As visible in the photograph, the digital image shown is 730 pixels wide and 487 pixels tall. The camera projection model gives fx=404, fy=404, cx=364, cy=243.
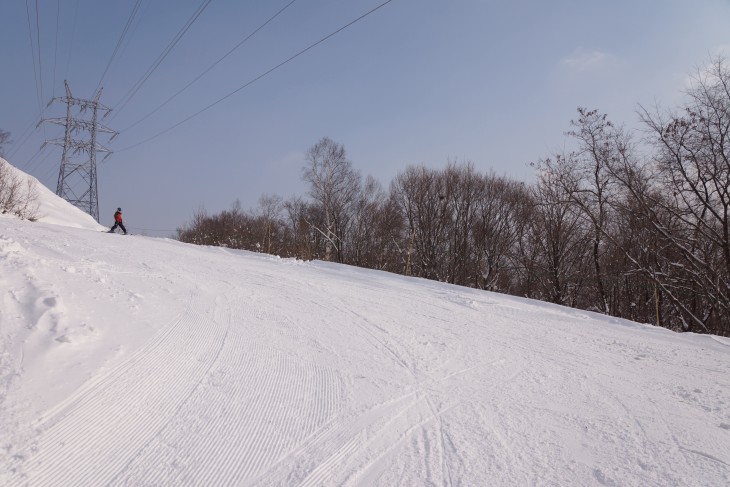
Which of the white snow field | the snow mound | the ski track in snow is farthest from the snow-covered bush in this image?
the white snow field

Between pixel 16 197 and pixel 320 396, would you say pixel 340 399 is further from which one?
pixel 16 197

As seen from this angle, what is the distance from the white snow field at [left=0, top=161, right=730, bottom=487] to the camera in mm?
2812

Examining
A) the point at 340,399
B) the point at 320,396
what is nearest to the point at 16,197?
the point at 320,396

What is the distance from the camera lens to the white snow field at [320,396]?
2.81 metres

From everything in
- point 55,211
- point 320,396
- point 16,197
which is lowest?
point 320,396

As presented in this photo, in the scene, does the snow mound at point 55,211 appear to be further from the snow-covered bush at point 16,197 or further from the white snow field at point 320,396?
the white snow field at point 320,396

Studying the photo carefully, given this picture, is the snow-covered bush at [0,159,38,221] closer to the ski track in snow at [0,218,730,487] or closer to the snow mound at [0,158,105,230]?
the snow mound at [0,158,105,230]

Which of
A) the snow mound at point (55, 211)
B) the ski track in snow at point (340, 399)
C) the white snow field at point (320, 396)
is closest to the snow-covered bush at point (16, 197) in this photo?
the snow mound at point (55, 211)

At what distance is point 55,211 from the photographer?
84.7ft

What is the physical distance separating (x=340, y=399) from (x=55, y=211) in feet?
97.0

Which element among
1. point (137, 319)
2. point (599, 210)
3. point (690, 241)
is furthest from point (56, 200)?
point (690, 241)

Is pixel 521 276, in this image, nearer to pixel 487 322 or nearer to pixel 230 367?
pixel 487 322

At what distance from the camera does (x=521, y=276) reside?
107ft

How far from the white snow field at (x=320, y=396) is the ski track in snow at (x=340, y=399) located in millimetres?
18
